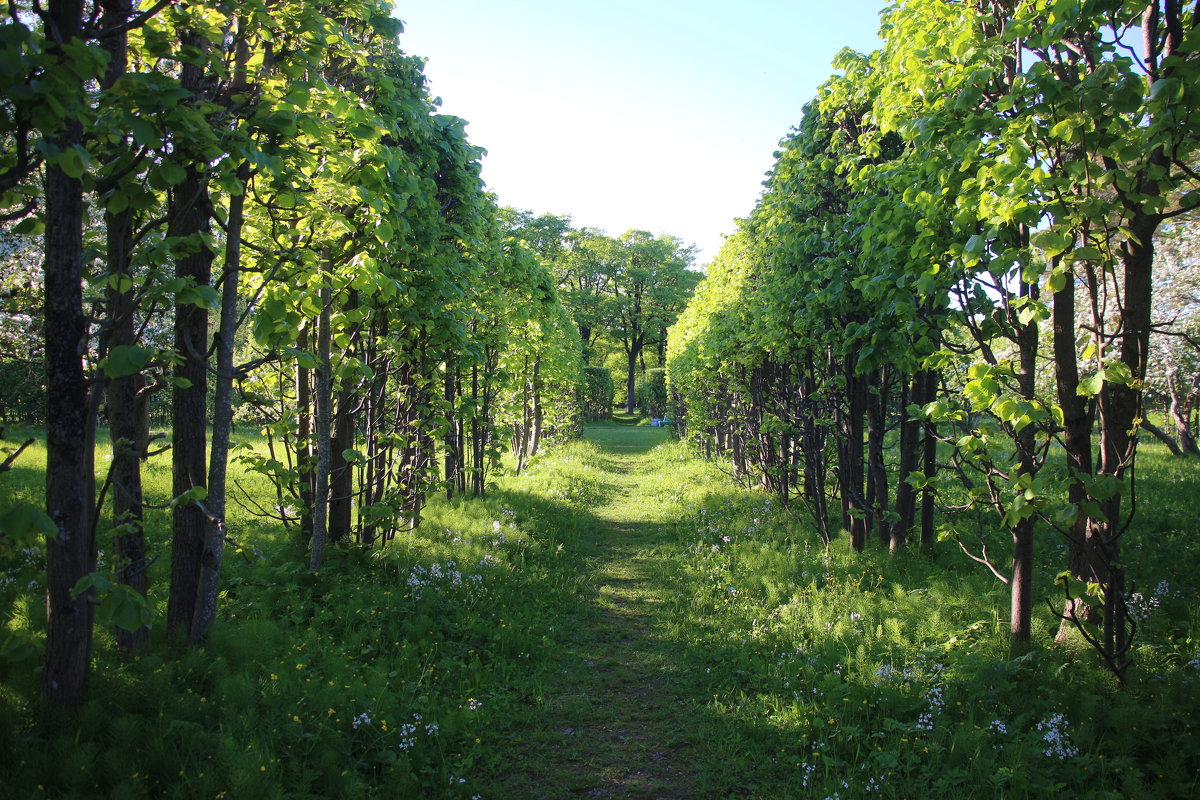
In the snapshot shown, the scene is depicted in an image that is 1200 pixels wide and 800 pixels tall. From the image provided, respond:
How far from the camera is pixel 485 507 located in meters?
10.6

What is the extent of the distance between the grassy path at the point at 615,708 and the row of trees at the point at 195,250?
2.49 meters

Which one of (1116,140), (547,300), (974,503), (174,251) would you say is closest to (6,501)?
(174,251)

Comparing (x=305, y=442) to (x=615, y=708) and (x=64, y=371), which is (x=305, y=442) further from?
(x=615, y=708)

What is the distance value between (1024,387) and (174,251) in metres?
5.90

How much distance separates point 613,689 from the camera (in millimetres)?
5543

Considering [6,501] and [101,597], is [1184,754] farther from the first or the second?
[6,501]

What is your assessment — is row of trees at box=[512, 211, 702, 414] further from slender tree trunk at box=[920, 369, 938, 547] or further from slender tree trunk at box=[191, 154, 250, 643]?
slender tree trunk at box=[191, 154, 250, 643]

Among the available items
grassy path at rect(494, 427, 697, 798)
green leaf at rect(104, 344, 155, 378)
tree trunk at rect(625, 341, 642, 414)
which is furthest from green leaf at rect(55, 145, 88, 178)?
tree trunk at rect(625, 341, 642, 414)

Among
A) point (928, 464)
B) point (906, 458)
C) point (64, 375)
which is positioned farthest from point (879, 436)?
point (64, 375)

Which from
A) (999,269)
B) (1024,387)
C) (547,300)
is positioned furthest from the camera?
(547,300)

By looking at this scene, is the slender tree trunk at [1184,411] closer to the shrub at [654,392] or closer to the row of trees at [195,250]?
the row of trees at [195,250]

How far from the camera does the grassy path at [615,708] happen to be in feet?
13.7

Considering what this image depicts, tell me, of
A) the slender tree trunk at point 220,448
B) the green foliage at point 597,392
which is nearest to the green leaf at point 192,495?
the slender tree trunk at point 220,448

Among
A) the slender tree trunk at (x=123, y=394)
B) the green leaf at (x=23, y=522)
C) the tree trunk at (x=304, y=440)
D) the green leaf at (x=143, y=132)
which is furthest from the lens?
the tree trunk at (x=304, y=440)
